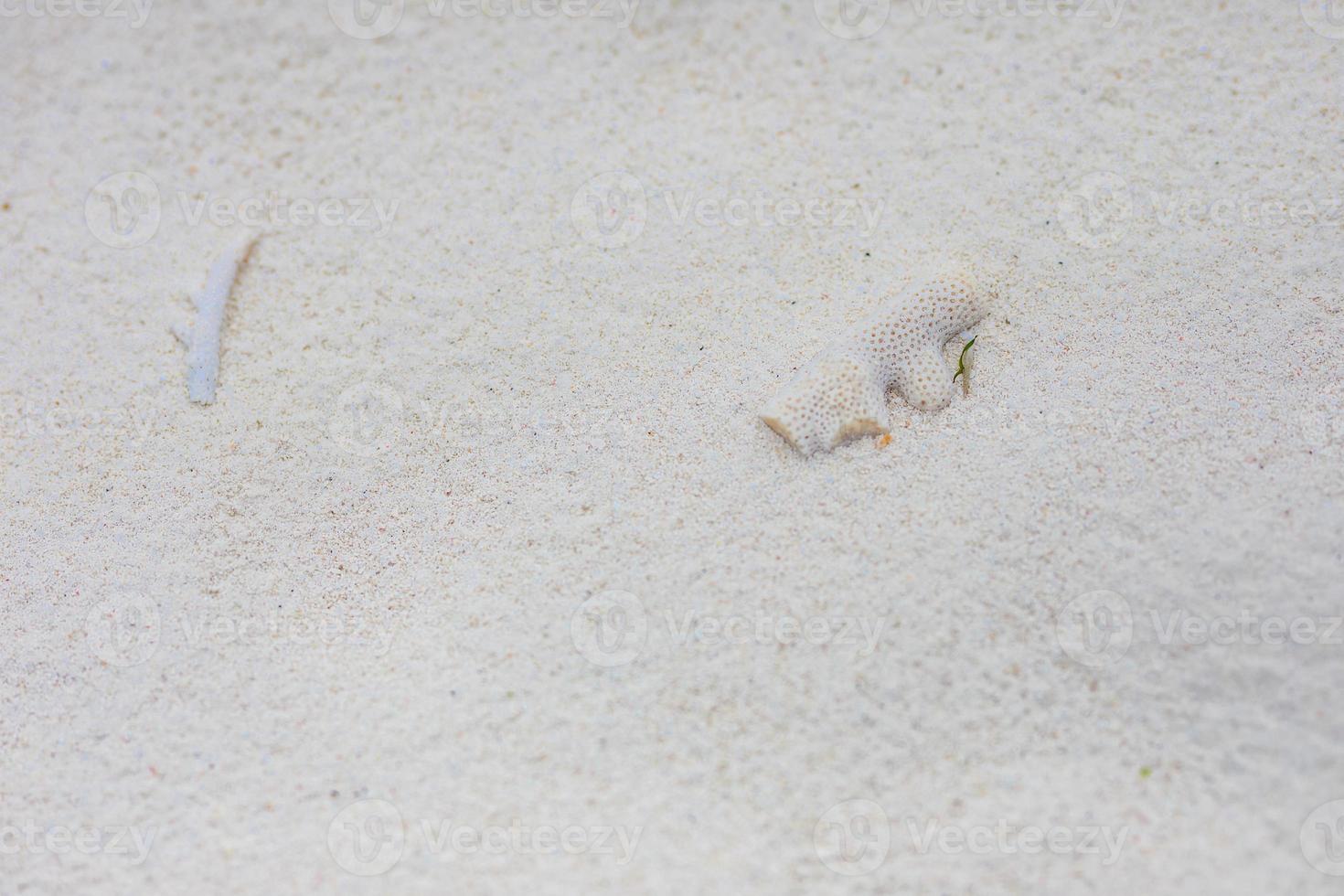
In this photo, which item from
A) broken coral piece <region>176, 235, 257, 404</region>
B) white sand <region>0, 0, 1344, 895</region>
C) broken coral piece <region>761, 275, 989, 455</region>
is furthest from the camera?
broken coral piece <region>176, 235, 257, 404</region>

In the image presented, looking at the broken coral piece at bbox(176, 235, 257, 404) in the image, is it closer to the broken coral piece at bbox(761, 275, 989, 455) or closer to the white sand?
the white sand

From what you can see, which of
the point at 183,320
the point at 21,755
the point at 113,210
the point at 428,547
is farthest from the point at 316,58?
the point at 21,755

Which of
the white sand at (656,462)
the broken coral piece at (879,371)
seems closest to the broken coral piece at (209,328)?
the white sand at (656,462)

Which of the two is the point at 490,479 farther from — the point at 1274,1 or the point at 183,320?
the point at 1274,1

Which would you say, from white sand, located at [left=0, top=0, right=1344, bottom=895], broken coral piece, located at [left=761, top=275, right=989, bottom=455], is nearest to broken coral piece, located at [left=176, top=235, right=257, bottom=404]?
white sand, located at [left=0, top=0, right=1344, bottom=895]

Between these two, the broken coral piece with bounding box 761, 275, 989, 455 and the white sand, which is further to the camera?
the broken coral piece with bounding box 761, 275, 989, 455

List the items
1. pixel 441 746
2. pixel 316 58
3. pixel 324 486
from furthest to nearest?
pixel 316 58, pixel 324 486, pixel 441 746

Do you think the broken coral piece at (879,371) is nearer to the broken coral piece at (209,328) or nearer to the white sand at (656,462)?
the white sand at (656,462)
